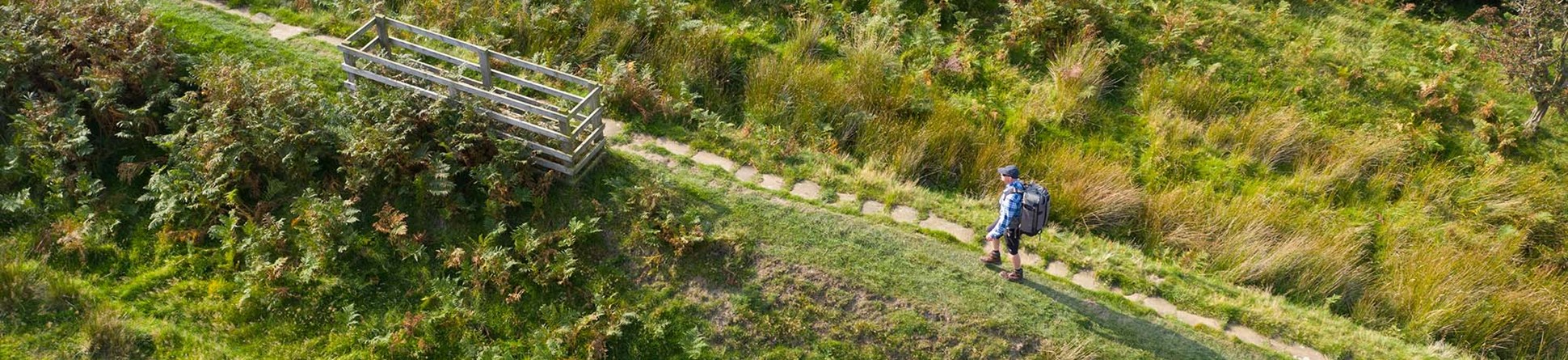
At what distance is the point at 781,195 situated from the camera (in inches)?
404

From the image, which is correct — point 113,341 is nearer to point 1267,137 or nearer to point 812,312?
point 812,312

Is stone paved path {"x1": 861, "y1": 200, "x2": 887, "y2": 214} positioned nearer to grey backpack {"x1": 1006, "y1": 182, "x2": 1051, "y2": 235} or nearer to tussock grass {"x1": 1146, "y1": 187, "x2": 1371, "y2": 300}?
grey backpack {"x1": 1006, "y1": 182, "x2": 1051, "y2": 235}

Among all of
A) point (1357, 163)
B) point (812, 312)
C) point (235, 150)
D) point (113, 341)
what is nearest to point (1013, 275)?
point (812, 312)

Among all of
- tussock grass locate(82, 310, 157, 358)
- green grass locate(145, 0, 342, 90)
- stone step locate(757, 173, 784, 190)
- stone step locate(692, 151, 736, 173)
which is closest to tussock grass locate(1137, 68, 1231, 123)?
stone step locate(757, 173, 784, 190)

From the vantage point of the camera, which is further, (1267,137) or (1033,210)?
(1267,137)

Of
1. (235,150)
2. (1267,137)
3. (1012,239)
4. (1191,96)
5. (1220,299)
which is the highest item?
(235,150)

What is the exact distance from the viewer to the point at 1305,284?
9.96 meters

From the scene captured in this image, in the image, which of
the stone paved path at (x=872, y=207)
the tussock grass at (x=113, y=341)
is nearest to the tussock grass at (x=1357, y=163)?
the stone paved path at (x=872, y=207)

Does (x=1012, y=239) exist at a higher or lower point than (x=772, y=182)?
higher

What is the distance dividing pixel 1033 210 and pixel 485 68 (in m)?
6.04

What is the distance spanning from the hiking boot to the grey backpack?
660 millimetres

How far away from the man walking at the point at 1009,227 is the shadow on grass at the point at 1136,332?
0.30m

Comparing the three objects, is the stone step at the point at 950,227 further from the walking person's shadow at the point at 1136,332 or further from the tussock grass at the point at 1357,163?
the tussock grass at the point at 1357,163

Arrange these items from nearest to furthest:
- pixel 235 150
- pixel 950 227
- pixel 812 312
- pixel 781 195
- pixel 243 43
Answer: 1. pixel 812 312
2. pixel 235 150
3. pixel 950 227
4. pixel 781 195
5. pixel 243 43
